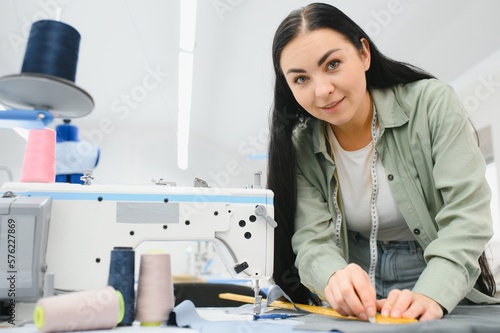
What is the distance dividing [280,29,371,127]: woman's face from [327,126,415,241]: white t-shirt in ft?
0.56

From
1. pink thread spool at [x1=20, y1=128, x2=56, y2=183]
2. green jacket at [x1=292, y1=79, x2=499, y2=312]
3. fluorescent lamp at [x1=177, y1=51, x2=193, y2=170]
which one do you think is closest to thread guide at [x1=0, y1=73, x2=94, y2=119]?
pink thread spool at [x1=20, y1=128, x2=56, y2=183]

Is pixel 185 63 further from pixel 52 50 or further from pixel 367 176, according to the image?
pixel 52 50

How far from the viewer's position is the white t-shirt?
51.8 inches

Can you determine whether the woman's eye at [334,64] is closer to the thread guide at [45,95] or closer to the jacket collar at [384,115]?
the jacket collar at [384,115]

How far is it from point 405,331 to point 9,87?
2.63ft

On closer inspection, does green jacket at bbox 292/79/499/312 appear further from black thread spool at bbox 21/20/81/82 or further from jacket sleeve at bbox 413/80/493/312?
black thread spool at bbox 21/20/81/82

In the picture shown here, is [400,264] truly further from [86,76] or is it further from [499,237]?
[86,76]

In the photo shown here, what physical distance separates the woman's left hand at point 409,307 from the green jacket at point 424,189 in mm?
41

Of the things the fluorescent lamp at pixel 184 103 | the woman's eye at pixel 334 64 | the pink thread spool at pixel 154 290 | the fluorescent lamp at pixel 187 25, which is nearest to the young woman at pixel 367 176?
the woman's eye at pixel 334 64

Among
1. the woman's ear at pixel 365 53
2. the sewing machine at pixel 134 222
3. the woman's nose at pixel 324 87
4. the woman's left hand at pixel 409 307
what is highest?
the woman's ear at pixel 365 53

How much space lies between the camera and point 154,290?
915mm

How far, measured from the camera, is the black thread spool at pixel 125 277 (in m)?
0.88

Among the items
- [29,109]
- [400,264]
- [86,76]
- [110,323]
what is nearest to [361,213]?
[400,264]

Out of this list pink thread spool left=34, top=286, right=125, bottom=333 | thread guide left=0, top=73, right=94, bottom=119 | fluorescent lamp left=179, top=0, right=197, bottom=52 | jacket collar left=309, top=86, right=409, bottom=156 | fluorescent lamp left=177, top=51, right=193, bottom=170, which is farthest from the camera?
fluorescent lamp left=177, top=51, right=193, bottom=170
